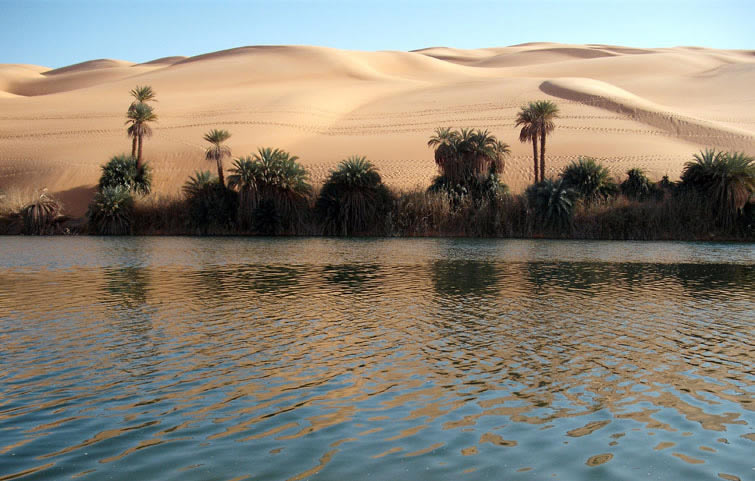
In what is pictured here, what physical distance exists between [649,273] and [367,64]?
126m

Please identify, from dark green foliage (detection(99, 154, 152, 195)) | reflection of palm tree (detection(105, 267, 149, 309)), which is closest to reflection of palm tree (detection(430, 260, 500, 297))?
A: reflection of palm tree (detection(105, 267, 149, 309))

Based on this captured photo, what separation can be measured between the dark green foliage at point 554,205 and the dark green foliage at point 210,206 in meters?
20.7

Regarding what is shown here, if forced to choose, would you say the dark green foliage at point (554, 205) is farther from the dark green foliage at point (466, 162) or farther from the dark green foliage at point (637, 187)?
the dark green foliage at point (637, 187)

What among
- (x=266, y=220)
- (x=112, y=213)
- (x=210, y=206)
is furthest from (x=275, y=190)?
(x=112, y=213)

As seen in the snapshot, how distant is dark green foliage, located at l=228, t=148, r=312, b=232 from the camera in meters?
50.5

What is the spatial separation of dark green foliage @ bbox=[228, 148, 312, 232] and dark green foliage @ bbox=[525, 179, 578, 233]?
15.5m

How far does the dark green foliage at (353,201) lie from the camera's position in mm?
49406

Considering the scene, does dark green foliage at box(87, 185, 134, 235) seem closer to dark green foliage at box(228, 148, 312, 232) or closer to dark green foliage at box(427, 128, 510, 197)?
dark green foliage at box(228, 148, 312, 232)

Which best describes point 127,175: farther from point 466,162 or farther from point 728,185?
point 728,185

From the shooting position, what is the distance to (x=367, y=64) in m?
146

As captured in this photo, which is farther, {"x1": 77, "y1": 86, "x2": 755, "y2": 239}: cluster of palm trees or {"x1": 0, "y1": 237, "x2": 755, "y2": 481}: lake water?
{"x1": 77, "y1": 86, "x2": 755, "y2": 239}: cluster of palm trees

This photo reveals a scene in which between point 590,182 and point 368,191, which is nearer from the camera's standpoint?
point 590,182

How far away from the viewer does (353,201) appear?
1945 inches

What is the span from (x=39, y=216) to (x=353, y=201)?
22315mm
